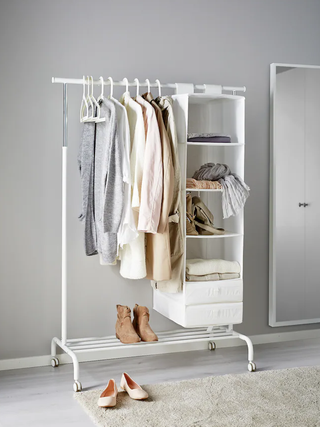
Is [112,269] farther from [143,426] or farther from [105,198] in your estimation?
[143,426]

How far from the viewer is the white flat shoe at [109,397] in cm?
275

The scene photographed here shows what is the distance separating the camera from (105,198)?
308cm

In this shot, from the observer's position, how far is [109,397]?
2779 mm

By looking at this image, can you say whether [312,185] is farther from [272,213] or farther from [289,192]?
[272,213]

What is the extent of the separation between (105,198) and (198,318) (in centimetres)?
93

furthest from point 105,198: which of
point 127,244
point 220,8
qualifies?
point 220,8

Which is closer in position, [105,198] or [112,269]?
[105,198]

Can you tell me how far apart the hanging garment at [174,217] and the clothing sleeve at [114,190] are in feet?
1.13

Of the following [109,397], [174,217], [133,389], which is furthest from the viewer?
[174,217]

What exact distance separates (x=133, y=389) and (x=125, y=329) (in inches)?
18.7

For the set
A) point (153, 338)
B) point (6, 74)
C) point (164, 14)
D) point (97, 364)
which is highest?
point (164, 14)

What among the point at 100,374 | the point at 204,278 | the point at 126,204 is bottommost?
the point at 100,374

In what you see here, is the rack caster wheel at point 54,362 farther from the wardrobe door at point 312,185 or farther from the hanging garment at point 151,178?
the wardrobe door at point 312,185

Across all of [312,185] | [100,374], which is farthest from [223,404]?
[312,185]
